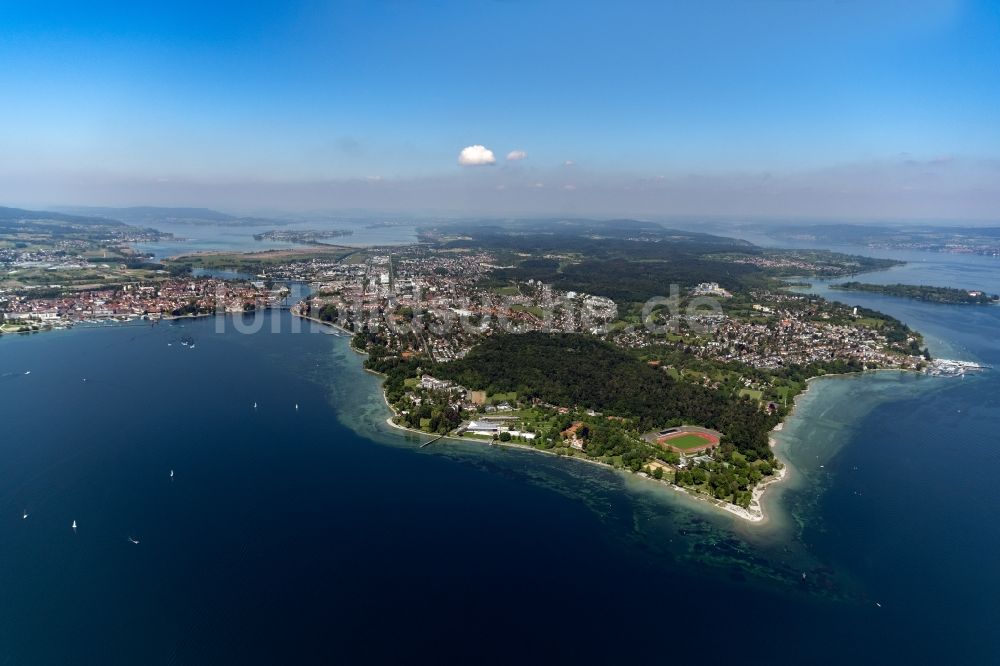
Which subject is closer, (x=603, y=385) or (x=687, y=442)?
(x=687, y=442)

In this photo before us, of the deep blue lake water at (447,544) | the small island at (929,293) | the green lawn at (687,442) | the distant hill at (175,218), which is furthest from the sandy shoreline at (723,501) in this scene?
the distant hill at (175,218)

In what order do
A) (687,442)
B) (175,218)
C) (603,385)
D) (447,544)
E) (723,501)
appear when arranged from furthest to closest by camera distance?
1. (175,218)
2. (603,385)
3. (687,442)
4. (723,501)
5. (447,544)

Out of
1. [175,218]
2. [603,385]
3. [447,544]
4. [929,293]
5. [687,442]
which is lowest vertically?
[447,544]

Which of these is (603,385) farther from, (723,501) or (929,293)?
(929,293)

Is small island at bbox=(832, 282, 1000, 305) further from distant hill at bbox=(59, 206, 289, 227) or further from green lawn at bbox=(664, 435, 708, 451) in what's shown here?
distant hill at bbox=(59, 206, 289, 227)

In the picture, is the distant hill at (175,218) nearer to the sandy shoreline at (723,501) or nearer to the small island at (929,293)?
the small island at (929,293)

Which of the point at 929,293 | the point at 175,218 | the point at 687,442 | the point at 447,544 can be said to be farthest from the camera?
the point at 175,218

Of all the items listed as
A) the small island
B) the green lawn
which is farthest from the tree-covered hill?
the small island

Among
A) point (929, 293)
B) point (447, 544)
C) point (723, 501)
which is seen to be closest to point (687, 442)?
point (723, 501)

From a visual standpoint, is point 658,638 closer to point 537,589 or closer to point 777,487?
point 537,589
